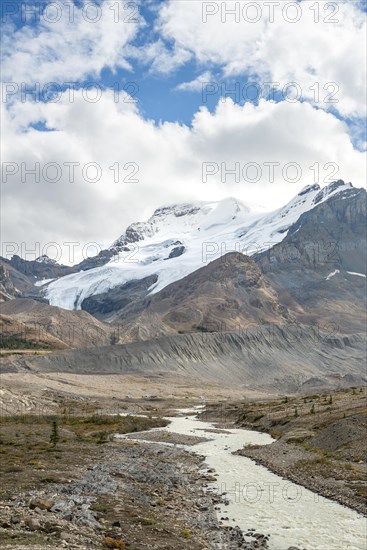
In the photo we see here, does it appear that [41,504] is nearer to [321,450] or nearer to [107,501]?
[107,501]

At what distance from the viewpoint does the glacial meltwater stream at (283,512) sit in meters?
27.0

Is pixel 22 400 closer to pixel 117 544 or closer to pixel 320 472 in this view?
pixel 320 472

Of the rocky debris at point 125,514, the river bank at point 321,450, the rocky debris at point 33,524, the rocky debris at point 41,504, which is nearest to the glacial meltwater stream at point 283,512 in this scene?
the rocky debris at point 125,514

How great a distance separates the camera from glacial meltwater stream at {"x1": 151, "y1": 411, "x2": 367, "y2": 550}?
2704 centimetres

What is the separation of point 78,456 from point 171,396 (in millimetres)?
110478

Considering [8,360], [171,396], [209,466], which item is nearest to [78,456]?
[209,466]

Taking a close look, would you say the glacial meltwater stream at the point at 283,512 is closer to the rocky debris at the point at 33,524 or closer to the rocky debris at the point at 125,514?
the rocky debris at the point at 125,514

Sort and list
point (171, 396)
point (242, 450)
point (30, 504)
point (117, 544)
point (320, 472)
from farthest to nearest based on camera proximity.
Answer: point (171, 396) < point (242, 450) < point (320, 472) < point (30, 504) < point (117, 544)

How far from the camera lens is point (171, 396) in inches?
6280

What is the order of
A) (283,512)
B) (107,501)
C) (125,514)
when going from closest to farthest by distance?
(125,514), (107,501), (283,512)

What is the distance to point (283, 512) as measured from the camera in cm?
3195

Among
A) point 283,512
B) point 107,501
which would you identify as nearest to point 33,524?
point 107,501

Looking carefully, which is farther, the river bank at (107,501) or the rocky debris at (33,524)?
the river bank at (107,501)

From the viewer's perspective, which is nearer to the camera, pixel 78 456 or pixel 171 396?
pixel 78 456
